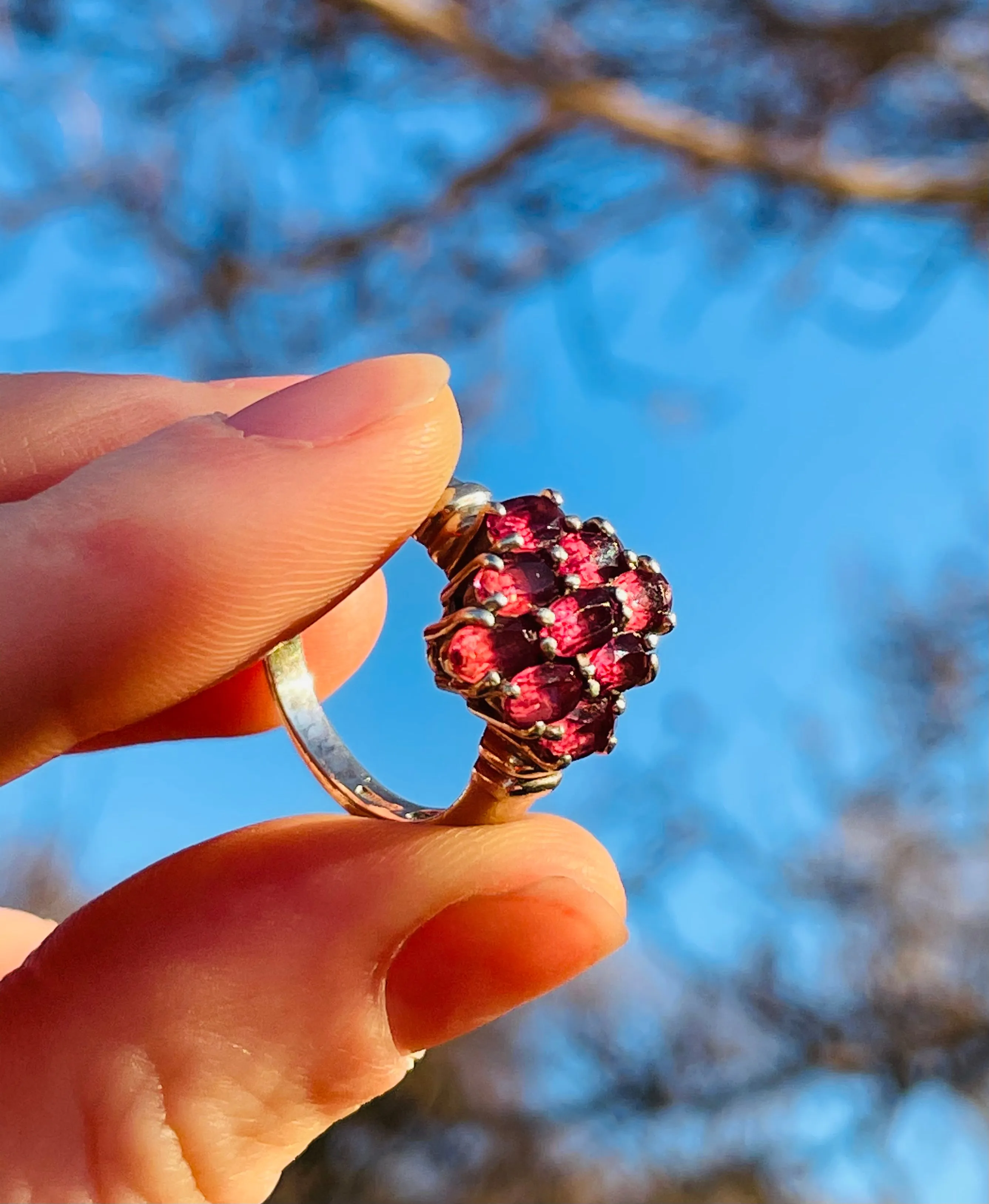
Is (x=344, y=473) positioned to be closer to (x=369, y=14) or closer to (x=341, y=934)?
(x=341, y=934)

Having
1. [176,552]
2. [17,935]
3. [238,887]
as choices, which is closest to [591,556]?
[176,552]

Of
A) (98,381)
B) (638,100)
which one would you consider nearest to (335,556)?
(98,381)

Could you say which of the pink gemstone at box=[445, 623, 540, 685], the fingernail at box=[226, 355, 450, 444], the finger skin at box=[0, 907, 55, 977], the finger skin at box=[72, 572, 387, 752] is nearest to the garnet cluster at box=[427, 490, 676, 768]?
the pink gemstone at box=[445, 623, 540, 685]

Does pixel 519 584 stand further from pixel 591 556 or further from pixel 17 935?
pixel 17 935

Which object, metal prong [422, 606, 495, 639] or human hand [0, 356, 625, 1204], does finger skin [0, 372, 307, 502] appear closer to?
human hand [0, 356, 625, 1204]

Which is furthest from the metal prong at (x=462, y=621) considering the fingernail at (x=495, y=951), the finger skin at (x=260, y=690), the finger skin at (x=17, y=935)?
the finger skin at (x=17, y=935)

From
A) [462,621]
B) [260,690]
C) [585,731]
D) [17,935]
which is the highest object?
[462,621]
